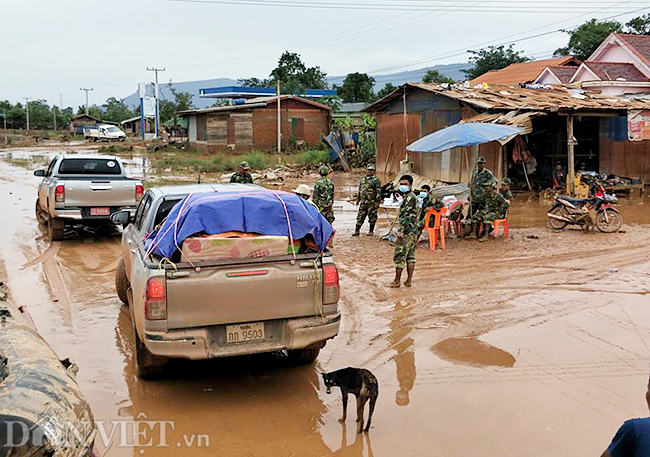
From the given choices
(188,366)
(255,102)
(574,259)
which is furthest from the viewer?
(255,102)

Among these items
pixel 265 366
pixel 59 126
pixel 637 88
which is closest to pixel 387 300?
pixel 265 366

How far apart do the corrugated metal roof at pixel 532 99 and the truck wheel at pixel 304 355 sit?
13506 millimetres

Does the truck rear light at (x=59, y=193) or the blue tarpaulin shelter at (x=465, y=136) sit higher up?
the blue tarpaulin shelter at (x=465, y=136)

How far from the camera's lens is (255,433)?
5199 mm

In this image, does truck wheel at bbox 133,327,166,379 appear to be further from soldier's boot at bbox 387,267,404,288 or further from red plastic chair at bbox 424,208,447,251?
red plastic chair at bbox 424,208,447,251

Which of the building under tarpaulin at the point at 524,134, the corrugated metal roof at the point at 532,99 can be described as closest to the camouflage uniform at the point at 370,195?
the building under tarpaulin at the point at 524,134

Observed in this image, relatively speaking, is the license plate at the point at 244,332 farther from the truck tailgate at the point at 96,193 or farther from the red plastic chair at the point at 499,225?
the red plastic chair at the point at 499,225

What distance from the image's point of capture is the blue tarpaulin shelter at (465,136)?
1491 centimetres

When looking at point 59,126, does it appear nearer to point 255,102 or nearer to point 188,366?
point 255,102

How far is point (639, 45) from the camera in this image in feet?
115

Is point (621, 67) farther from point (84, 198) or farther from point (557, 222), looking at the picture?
point (84, 198)

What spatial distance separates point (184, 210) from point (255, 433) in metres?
2.04

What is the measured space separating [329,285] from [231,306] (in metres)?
0.90

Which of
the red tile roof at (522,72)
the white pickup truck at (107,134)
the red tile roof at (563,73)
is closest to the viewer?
the red tile roof at (563,73)
